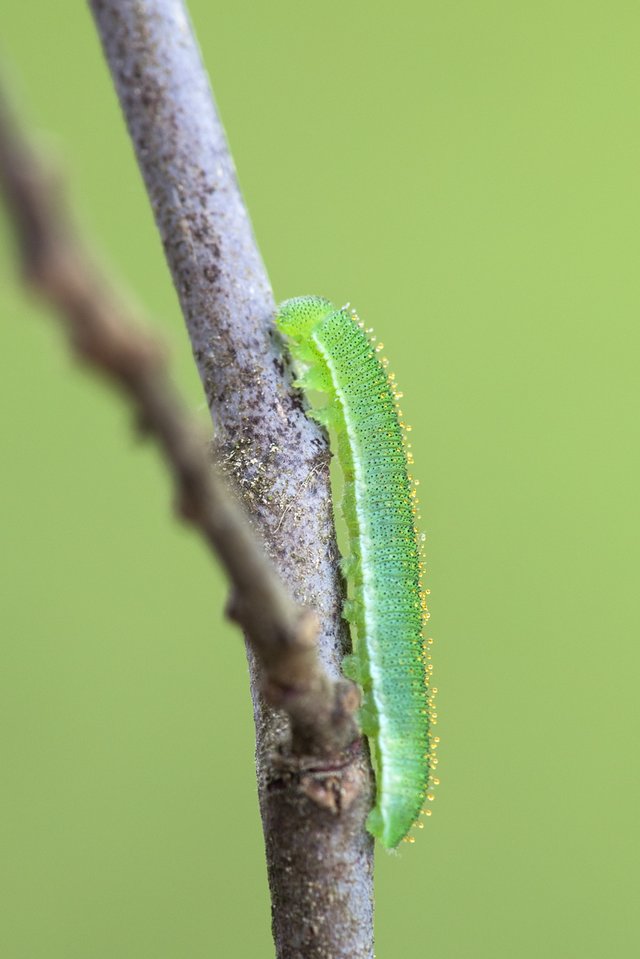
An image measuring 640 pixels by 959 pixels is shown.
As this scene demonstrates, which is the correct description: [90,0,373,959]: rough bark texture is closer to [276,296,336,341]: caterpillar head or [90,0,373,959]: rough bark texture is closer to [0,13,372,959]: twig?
[0,13,372,959]: twig

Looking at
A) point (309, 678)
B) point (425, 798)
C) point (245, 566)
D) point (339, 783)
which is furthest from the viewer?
point (425, 798)

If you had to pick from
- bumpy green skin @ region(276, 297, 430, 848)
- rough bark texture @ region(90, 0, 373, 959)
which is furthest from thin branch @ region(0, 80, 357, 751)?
bumpy green skin @ region(276, 297, 430, 848)

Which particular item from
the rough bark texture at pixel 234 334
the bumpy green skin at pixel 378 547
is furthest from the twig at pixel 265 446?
the bumpy green skin at pixel 378 547

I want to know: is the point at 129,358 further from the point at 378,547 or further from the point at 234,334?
the point at 378,547

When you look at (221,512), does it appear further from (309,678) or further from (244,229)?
(244,229)

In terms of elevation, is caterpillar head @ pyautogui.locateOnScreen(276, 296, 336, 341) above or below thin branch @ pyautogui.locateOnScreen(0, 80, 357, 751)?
above

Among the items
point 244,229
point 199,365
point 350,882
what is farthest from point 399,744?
point 244,229

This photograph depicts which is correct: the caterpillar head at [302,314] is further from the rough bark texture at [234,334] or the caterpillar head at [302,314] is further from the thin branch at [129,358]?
the thin branch at [129,358]

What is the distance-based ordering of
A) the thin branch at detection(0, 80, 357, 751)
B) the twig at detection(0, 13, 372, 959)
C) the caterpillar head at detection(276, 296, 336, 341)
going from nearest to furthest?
1. the thin branch at detection(0, 80, 357, 751)
2. the twig at detection(0, 13, 372, 959)
3. the caterpillar head at detection(276, 296, 336, 341)

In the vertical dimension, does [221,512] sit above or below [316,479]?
below
